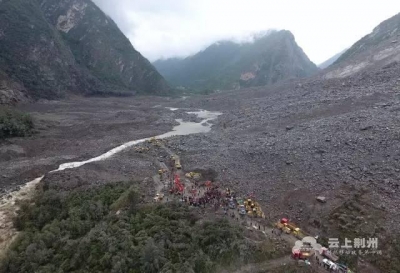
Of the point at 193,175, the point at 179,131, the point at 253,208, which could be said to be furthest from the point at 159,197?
the point at 179,131

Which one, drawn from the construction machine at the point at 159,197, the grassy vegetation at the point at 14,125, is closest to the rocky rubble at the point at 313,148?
the construction machine at the point at 159,197

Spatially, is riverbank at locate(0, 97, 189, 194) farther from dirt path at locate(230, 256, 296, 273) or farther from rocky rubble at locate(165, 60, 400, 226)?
dirt path at locate(230, 256, 296, 273)

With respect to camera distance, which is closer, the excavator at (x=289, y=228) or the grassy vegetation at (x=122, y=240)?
the grassy vegetation at (x=122, y=240)

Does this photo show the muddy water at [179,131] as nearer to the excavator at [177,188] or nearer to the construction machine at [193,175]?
the construction machine at [193,175]

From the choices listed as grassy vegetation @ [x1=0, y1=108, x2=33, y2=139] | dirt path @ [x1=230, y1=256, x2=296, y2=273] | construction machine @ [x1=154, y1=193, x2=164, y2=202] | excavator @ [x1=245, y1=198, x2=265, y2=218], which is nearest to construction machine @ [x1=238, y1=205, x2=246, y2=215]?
excavator @ [x1=245, y1=198, x2=265, y2=218]

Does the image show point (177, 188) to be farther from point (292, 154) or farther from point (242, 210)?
point (292, 154)

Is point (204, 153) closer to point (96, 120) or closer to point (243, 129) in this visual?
point (243, 129)

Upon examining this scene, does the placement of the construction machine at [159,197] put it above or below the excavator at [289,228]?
above
